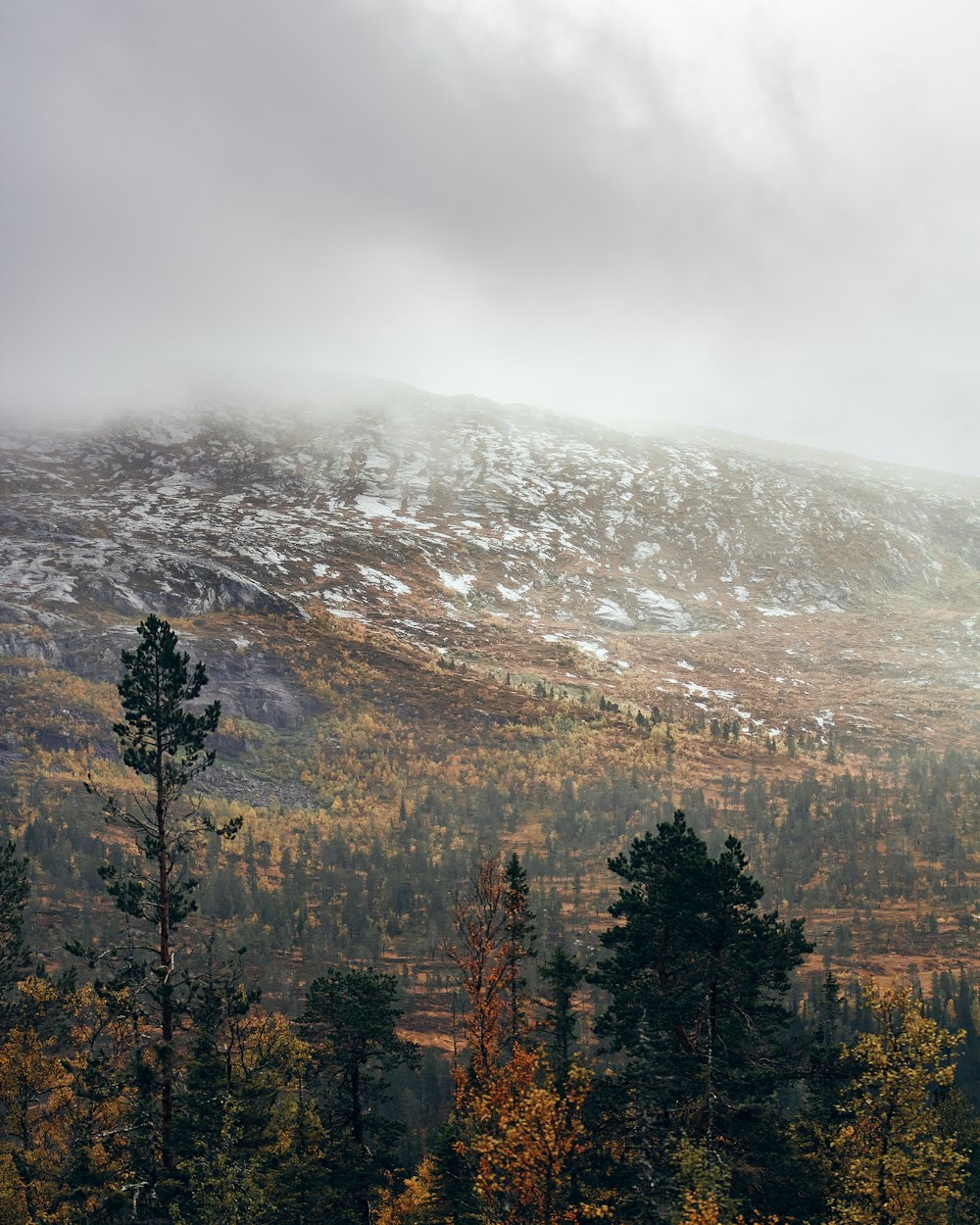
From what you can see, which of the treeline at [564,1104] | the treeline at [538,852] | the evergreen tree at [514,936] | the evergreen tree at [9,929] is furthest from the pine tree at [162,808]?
the treeline at [538,852]

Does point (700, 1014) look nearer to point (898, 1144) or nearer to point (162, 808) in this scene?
point (898, 1144)

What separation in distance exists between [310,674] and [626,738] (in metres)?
55.8

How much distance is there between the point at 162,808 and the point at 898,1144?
26.3 m

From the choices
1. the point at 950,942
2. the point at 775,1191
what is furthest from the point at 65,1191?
the point at 950,942

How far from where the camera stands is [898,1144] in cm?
2998

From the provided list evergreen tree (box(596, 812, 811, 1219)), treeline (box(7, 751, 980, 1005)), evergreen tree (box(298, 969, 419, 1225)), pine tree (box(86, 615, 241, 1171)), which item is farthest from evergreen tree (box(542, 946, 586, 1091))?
treeline (box(7, 751, 980, 1005))

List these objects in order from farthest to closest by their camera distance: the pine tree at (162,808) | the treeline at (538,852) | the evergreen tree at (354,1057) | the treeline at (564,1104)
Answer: the treeline at (538,852) → the evergreen tree at (354,1057) → the treeline at (564,1104) → the pine tree at (162,808)

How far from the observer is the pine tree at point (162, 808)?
1008 inches

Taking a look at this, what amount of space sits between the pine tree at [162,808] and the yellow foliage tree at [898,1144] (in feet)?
69.4

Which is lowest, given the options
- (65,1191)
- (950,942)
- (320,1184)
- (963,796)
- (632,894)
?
(950,942)

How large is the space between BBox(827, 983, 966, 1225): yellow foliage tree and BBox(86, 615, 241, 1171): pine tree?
833 inches

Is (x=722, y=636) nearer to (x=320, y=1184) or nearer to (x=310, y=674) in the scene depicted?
(x=310, y=674)

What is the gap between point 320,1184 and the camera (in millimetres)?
36000

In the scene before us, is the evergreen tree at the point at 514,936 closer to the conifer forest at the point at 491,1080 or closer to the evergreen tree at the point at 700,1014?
the conifer forest at the point at 491,1080
